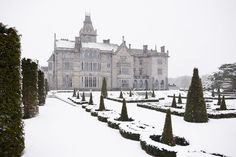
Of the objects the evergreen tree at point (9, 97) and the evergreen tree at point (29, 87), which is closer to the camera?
the evergreen tree at point (9, 97)

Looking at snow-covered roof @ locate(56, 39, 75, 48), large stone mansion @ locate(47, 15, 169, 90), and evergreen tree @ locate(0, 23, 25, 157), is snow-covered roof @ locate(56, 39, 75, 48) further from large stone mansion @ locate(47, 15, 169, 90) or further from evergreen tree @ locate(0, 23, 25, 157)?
evergreen tree @ locate(0, 23, 25, 157)

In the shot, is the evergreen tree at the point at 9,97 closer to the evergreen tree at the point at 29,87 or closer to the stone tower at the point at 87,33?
the evergreen tree at the point at 29,87

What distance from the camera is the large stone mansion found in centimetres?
5122

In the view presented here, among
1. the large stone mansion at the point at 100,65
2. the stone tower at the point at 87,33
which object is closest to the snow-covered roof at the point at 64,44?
the large stone mansion at the point at 100,65

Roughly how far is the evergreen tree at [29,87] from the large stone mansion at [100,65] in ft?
117

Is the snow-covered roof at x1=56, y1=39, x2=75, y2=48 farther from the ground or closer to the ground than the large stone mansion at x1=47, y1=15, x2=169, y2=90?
farther from the ground

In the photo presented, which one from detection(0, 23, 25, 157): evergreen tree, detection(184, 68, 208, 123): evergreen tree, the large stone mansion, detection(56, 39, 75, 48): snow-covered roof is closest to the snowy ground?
detection(0, 23, 25, 157): evergreen tree

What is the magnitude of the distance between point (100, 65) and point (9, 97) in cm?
4776

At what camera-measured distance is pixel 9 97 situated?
6859 mm

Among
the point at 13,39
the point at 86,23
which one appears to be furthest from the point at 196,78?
the point at 86,23

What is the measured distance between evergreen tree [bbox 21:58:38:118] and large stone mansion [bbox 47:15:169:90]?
35.8m

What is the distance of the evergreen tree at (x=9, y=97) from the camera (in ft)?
21.6

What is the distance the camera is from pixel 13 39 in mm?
7492

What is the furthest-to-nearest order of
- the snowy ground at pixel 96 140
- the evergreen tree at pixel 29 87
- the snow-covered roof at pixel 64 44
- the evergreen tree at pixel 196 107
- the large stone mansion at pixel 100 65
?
the snow-covered roof at pixel 64 44 < the large stone mansion at pixel 100 65 < the evergreen tree at pixel 196 107 < the evergreen tree at pixel 29 87 < the snowy ground at pixel 96 140
